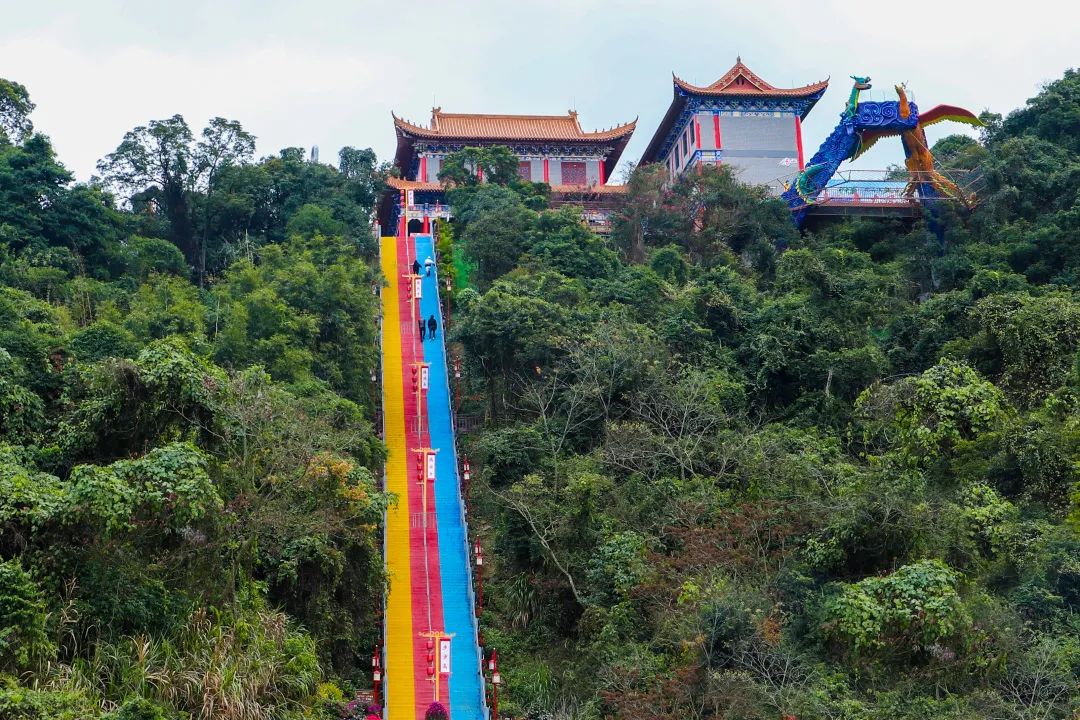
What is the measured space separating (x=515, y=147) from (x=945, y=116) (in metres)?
13.5

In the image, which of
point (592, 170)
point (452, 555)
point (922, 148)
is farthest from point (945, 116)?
point (452, 555)

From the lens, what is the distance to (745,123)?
1532 inches

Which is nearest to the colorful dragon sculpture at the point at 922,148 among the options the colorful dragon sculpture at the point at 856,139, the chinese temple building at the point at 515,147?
the colorful dragon sculpture at the point at 856,139

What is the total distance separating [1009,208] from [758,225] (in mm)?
5918

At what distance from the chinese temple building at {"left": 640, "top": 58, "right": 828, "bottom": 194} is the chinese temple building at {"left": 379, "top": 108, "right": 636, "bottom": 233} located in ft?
11.8

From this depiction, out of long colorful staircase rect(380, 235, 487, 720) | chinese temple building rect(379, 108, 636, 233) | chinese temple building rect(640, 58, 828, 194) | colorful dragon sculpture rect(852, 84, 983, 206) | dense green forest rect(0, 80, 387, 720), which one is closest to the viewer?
dense green forest rect(0, 80, 387, 720)

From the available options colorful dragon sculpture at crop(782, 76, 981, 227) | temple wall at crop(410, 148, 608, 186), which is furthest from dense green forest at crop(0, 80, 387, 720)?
temple wall at crop(410, 148, 608, 186)

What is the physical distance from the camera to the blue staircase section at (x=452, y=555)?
18.9 metres

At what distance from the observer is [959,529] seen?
18156 millimetres

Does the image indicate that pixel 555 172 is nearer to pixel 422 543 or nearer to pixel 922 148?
pixel 922 148

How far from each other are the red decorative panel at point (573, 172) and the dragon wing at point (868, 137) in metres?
10.3

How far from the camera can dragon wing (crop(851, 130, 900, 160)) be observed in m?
34.4

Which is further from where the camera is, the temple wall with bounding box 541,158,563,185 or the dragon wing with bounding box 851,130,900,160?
the temple wall with bounding box 541,158,563,185

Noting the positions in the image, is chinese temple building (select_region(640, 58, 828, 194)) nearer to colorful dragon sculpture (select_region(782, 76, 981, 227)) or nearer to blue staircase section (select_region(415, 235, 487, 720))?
colorful dragon sculpture (select_region(782, 76, 981, 227))
